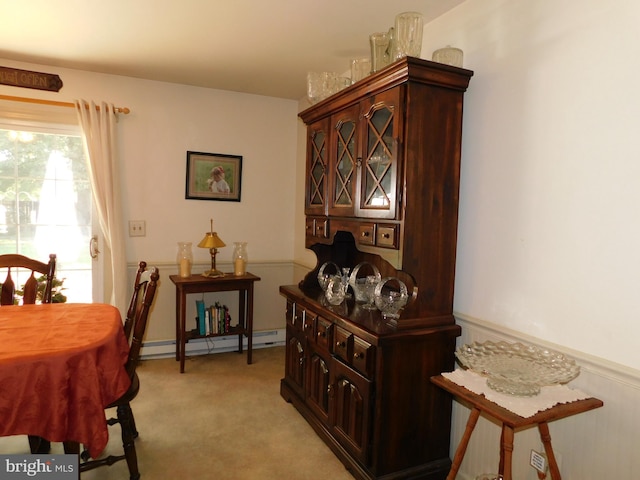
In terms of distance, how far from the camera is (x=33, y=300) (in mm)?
2504

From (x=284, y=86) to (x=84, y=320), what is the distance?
8.19ft

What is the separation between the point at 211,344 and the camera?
12.8 feet

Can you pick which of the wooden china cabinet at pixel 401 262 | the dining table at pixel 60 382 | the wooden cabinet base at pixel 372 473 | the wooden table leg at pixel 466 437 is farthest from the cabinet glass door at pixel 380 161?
the dining table at pixel 60 382

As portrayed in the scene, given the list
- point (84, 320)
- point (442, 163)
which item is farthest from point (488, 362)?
point (84, 320)

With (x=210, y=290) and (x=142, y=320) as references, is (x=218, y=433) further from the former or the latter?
(x=210, y=290)

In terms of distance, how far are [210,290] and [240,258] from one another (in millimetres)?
413

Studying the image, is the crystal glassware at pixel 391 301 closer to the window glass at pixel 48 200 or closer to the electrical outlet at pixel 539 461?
the electrical outlet at pixel 539 461

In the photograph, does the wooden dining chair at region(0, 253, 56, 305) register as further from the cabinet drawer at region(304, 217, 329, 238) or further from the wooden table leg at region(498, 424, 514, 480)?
the wooden table leg at region(498, 424, 514, 480)

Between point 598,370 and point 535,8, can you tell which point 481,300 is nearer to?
point 598,370

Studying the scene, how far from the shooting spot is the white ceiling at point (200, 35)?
2236mm

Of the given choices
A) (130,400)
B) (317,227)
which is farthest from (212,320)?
(130,400)

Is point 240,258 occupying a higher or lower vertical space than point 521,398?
higher

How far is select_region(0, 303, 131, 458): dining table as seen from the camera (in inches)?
60.4

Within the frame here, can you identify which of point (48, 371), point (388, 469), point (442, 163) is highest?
point (442, 163)
